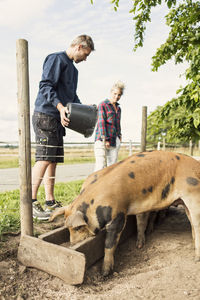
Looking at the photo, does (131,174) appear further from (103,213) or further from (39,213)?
(39,213)

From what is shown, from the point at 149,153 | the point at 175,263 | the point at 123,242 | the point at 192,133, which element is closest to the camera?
the point at 175,263

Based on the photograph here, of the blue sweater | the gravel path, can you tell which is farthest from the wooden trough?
the gravel path

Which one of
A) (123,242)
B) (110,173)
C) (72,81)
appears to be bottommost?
(123,242)

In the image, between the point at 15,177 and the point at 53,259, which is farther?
the point at 15,177

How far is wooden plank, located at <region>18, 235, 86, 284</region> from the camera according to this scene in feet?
7.24

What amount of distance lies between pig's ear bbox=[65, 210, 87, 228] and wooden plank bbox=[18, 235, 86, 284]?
21 centimetres

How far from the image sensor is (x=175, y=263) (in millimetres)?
2508

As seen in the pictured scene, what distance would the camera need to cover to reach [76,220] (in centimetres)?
236

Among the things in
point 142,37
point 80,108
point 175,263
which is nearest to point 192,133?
point 142,37

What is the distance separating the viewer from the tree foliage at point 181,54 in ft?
15.2

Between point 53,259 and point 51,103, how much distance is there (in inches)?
75.4

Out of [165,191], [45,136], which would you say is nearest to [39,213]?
[45,136]

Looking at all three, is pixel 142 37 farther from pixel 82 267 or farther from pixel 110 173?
pixel 82 267

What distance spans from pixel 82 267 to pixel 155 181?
42.9 inches
